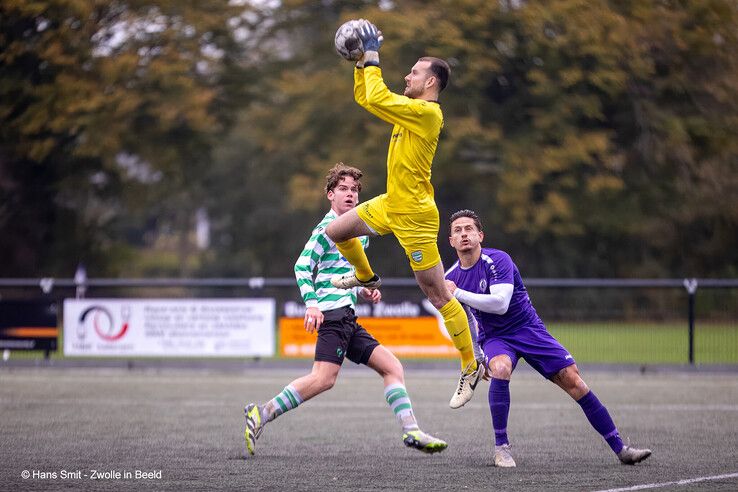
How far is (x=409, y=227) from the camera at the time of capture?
762cm

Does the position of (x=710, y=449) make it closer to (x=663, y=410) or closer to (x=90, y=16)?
(x=663, y=410)

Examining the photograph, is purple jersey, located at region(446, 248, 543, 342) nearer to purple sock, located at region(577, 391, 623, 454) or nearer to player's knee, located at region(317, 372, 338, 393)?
purple sock, located at region(577, 391, 623, 454)

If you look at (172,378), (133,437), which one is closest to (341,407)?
(133,437)

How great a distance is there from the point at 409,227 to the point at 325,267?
111 cm

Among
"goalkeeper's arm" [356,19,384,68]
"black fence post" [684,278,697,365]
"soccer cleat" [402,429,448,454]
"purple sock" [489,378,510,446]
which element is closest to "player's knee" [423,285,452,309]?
"purple sock" [489,378,510,446]

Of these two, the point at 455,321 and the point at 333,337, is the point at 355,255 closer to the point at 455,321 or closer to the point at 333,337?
the point at 333,337

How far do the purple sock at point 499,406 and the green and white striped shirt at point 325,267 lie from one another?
1288 mm

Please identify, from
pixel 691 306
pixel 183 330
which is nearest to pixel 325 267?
pixel 183 330

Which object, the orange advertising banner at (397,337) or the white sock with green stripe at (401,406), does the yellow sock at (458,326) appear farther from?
the orange advertising banner at (397,337)

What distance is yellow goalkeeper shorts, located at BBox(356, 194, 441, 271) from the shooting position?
25.0 feet

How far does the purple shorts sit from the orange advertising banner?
9.70 meters

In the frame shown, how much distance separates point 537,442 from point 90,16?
82.4 feet

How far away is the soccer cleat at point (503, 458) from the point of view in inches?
316

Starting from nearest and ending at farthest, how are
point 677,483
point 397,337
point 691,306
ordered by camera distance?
point 677,483
point 397,337
point 691,306
